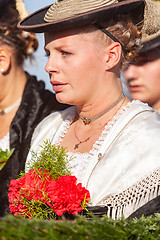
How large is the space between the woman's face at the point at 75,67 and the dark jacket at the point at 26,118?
0.62 metres

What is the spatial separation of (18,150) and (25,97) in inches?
17.1

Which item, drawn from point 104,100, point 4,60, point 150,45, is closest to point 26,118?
point 4,60

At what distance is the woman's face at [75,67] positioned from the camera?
63.7 inches

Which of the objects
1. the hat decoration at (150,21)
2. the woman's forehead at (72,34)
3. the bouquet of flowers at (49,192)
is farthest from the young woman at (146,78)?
the bouquet of flowers at (49,192)

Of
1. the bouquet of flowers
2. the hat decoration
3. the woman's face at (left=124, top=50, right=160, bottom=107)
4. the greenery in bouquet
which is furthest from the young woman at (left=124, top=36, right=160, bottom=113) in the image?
the greenery in bouquet

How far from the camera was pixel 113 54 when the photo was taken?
66.7 inches

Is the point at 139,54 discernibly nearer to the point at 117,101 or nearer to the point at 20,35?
the point at 117,101

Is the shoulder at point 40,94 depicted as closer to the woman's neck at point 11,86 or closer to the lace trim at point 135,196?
the woman's neck at point 11,86

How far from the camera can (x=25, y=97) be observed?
252 cm

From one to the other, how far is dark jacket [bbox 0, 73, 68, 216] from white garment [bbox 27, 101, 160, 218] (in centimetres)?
62

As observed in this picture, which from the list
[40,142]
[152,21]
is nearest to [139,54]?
[152,21]

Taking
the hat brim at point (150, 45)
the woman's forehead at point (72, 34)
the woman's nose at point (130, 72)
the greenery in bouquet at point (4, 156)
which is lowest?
the greenery in bouquet at point (4, 156)

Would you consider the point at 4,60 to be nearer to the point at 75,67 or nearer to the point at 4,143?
the point at 4,143

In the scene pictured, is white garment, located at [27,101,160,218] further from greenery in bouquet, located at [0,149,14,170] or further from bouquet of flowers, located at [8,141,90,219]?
greenery in bouquet, located at [0,149,14,170]
